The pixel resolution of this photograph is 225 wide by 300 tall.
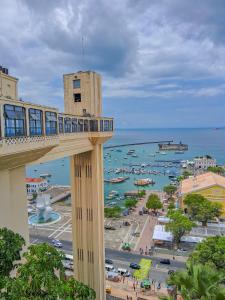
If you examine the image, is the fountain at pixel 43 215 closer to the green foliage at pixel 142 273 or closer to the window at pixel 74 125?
the green foliage at pixel 142 273

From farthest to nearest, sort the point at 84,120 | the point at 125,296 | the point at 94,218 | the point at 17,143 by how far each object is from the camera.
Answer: the point at 125,296, the point at 94,218, the point at 84,120, the point at 17,143

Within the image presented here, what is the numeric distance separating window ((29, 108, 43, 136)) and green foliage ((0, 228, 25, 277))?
5078mm

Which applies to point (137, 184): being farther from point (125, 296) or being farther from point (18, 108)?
point (18, 108)

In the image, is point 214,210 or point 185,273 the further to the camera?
point 214,210

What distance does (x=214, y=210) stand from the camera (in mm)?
45156

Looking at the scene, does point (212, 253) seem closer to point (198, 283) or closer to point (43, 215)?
point (198, 283)

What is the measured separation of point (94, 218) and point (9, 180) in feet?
41.8

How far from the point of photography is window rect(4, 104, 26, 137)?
358 inches

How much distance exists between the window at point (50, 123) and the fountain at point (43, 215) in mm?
43238

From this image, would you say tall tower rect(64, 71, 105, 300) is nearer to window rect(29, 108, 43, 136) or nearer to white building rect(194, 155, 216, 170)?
window rect(29, 108, 43, 136)

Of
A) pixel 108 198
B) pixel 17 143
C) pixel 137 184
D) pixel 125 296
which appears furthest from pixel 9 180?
pixel 137 184

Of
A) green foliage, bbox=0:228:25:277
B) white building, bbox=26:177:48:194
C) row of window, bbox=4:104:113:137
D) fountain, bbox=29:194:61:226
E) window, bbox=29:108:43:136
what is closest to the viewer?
green foliage, bbox=0:228:25:277

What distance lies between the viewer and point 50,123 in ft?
42.6

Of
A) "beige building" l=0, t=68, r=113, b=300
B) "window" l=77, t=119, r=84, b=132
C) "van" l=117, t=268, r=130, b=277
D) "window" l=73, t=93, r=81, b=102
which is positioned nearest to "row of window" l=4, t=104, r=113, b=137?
"beige building" l=0, t=68, r=113, b=300
